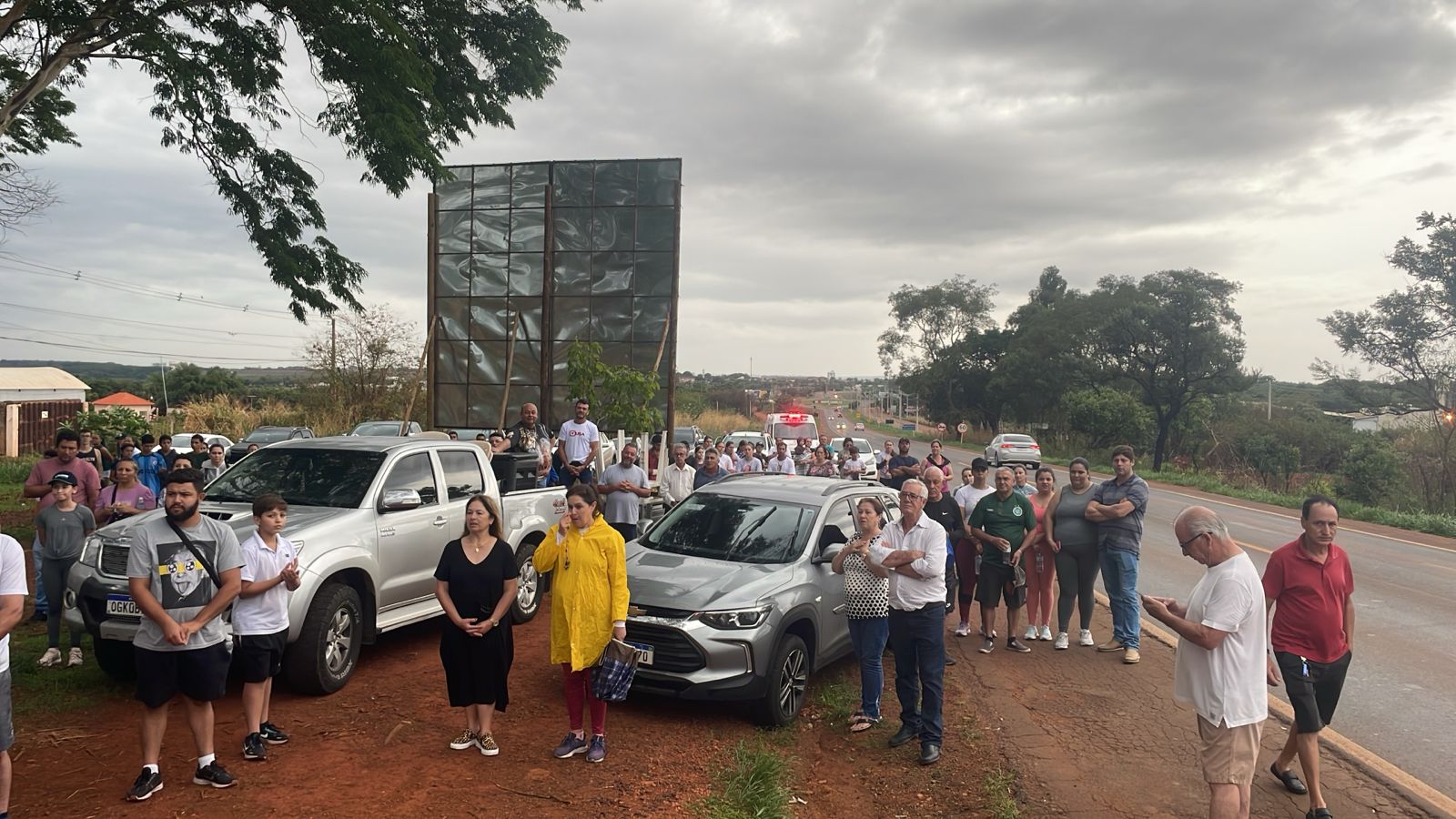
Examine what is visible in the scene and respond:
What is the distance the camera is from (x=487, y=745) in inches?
208

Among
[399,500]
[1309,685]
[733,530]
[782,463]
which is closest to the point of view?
[1309,685]

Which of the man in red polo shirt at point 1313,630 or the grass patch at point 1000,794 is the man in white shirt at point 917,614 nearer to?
the grass patch at point 1000,794

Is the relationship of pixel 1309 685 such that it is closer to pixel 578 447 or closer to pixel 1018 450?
pixel 578 447

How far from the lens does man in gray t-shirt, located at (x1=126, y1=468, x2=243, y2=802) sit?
4.54m

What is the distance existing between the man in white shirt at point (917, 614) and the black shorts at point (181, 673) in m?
3.87

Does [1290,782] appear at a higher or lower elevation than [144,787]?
lower

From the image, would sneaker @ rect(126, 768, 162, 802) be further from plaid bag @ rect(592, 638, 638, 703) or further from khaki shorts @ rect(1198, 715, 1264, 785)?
khaki shorts @ rect(1198, 715, 1264, 785)

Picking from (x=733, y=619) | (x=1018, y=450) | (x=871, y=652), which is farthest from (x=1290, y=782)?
(x=1018, y=450)

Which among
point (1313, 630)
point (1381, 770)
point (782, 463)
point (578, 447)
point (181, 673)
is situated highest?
point (578, 447)

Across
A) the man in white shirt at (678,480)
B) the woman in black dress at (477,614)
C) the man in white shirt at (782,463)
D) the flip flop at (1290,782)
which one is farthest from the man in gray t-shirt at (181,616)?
the man in white shirt at (782,463)

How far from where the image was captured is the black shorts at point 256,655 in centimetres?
509

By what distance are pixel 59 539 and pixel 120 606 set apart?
5.66ft

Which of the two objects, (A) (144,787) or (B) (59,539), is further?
(B) (59,539)

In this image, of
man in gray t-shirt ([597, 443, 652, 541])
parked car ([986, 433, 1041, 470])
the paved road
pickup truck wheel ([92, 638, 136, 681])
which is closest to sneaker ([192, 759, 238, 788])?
pickup truck wheel ([92, 638, 136, 681])
